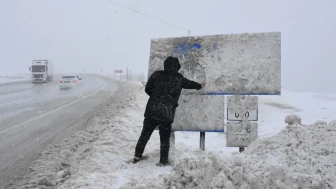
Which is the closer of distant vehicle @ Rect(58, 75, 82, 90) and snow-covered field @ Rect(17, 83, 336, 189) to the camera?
snow-covered field @ Rect(17, 83, 336, 189)

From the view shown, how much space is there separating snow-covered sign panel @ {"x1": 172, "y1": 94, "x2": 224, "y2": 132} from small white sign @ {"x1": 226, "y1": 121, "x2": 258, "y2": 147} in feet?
0.65

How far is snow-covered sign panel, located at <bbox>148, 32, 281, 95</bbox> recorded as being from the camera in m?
5.65

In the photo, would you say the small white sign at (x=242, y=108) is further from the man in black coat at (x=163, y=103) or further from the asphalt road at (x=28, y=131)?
the asphalt road at (x=28, y=131)

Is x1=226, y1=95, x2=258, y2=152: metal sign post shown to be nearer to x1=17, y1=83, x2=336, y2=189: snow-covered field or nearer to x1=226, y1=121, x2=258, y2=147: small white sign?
x1=226, y1=121, x2=258, y2=147: small white sign

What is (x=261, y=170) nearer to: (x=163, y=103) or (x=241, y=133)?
(x=163, y=103)

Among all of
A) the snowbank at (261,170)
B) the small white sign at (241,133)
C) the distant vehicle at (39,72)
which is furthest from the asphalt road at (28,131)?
the distant vehicle at (39,72)

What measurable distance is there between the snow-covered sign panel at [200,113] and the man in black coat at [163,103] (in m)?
0.88

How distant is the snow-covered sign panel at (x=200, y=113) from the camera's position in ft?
19.2

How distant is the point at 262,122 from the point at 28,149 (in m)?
7.50

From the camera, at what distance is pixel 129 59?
161 meters

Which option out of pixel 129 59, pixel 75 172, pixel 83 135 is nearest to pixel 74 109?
pixel 83 135

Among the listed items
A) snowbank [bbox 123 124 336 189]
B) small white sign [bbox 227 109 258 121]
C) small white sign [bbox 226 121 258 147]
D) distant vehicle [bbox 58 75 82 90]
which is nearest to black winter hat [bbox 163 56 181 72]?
small white sign [bbox 227 109 258 121]

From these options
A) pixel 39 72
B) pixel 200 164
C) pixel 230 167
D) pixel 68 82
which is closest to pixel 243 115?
pixel 230 167

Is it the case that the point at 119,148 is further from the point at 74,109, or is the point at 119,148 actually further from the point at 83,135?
the point at 74,109
